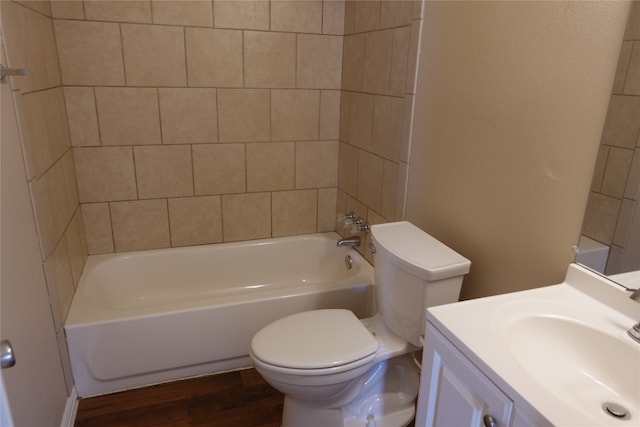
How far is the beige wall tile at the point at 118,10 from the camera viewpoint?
2154 millimetres

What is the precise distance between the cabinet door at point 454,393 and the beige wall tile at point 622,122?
0.67 metres

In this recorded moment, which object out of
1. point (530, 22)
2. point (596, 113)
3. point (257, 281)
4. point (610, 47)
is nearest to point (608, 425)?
point (596, 113)

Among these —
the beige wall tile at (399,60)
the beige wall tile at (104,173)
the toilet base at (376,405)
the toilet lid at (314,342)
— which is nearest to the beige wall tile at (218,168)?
the beige wall tile at (104,173)

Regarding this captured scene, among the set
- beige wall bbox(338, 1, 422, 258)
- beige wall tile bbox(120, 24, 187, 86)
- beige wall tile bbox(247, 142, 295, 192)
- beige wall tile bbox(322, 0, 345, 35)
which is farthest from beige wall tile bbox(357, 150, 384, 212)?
beige wall tile bbox(120, 24, 187, 86)

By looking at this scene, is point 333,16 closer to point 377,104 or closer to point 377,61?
point 377,61

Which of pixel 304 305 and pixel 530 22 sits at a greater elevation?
pixel 530 22

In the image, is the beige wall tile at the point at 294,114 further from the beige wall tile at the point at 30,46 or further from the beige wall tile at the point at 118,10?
the beige wall tile at the point at 30,46

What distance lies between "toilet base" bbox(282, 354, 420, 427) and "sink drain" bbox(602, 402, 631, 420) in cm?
88

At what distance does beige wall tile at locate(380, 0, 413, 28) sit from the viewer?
1897 mm

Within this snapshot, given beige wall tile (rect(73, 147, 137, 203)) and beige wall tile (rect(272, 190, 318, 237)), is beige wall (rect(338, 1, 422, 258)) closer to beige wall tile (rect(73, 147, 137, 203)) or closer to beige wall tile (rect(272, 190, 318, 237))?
beige wall tile (rect(272, 190, 318, 237))

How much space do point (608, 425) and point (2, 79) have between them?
1768mm

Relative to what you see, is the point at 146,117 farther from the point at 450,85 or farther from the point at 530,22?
the point at 530,22

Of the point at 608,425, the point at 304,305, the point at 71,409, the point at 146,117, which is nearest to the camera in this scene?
the point at 608,425

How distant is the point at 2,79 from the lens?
1.36 metres
